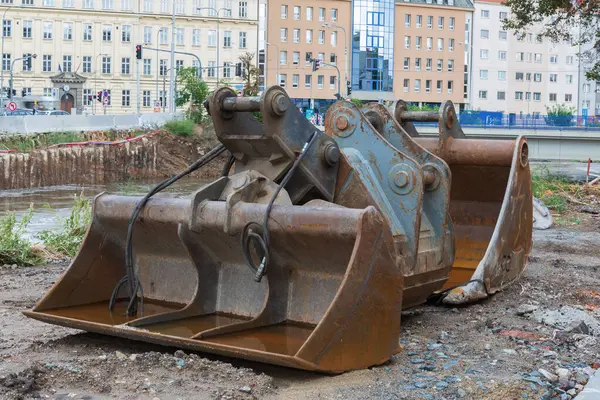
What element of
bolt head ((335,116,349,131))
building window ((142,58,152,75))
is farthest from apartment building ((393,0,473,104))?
bolt head ((335,116,349,131))

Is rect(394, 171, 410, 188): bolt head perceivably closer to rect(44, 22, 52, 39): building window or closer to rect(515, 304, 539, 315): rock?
rect(515, 304, 539, 315): rock

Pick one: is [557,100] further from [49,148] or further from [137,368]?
[137,368]

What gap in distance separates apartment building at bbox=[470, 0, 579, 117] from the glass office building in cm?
1176

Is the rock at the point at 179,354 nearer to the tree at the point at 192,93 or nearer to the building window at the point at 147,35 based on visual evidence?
the tree at the point at 192,93

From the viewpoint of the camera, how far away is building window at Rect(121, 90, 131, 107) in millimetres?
89125

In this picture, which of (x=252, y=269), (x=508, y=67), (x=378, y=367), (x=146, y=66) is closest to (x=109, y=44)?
(x=146, y=66)

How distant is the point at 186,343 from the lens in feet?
18.4

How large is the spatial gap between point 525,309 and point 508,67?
102m

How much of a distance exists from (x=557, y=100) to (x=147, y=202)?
10837 centimetres

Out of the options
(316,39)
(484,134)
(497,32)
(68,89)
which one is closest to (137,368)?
(484,134)

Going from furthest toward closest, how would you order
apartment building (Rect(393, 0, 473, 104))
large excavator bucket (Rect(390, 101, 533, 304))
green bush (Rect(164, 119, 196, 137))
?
apartment building (Rect(393, 0, 473, 104)) < green bush (Rect(164, 119, 196, 137)) < large excavator bucket (Rect(390, 101, 533, 304))

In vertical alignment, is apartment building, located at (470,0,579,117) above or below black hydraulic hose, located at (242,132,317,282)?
above

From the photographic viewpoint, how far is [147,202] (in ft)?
21.8

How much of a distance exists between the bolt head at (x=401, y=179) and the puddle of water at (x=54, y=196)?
57.4ft
